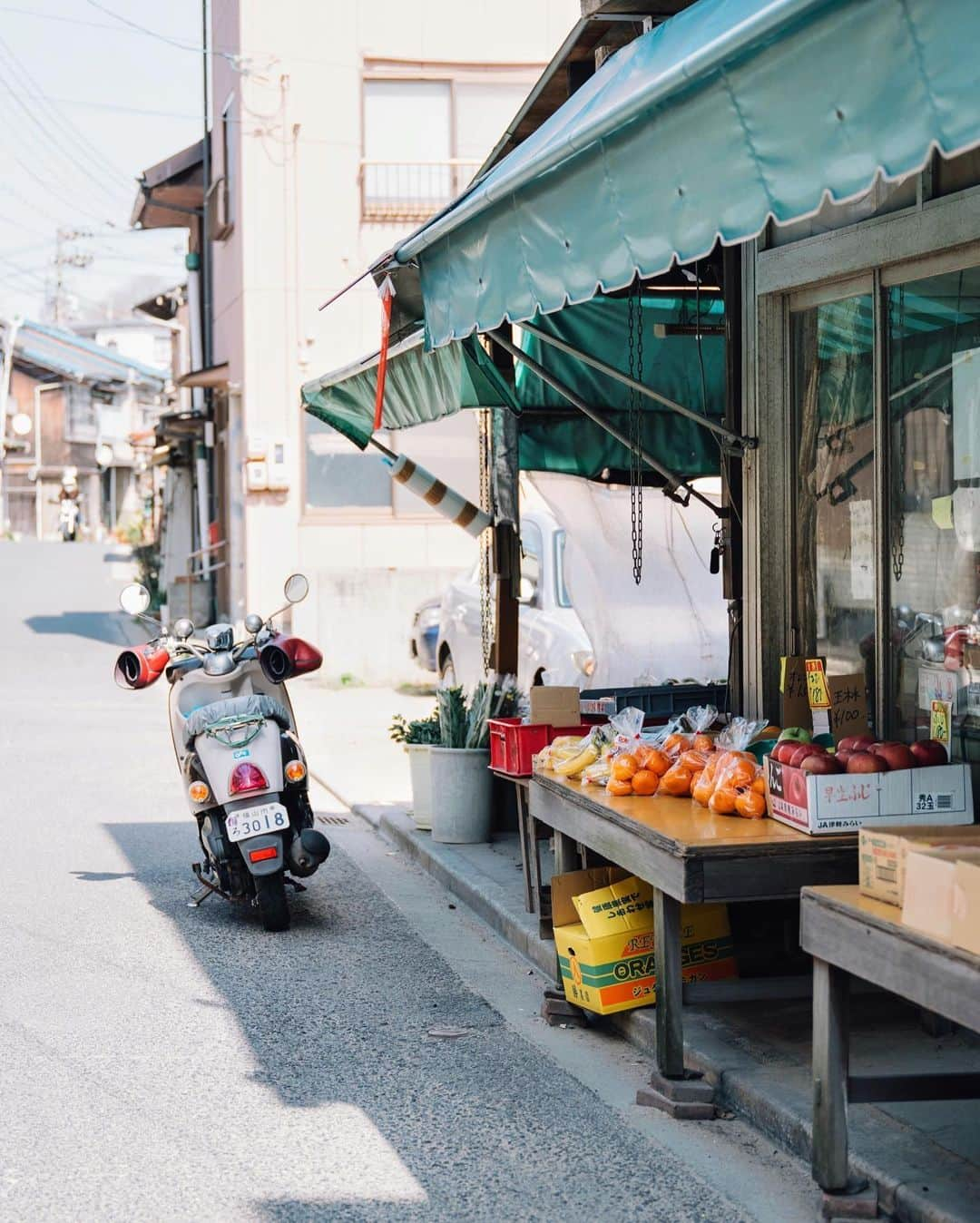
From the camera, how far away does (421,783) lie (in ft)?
32.7

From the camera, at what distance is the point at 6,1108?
512 centimetres

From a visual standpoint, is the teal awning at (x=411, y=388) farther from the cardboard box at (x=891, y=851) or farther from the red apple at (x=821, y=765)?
the cardboard box at (x=891, y=851)

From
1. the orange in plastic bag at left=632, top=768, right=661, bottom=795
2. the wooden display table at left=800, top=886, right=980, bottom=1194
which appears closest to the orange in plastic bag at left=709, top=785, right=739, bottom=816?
the orange in plastic bag at left=632, top=768, right=661, bottom=795

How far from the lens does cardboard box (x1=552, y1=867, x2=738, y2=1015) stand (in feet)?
18.8

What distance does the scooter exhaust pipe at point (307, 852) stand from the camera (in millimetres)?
7758

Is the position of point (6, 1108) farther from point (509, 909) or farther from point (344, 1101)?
point (509, 909)

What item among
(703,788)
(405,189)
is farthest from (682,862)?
(405,189)

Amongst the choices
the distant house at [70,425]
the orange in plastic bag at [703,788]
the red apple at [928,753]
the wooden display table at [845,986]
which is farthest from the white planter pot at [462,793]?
the distant house at [70,425]

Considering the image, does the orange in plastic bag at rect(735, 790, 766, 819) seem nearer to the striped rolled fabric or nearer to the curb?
the curb

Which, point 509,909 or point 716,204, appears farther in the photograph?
point 509,909

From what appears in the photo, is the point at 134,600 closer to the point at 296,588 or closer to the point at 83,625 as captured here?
the point at 296,588

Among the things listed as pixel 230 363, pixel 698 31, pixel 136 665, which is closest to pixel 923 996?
pixel 698 31

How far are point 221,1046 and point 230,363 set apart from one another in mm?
18095

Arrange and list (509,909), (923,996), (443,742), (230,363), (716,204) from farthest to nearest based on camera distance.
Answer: (230,363), (443,742), (509,909), (716,204), (923,996)
